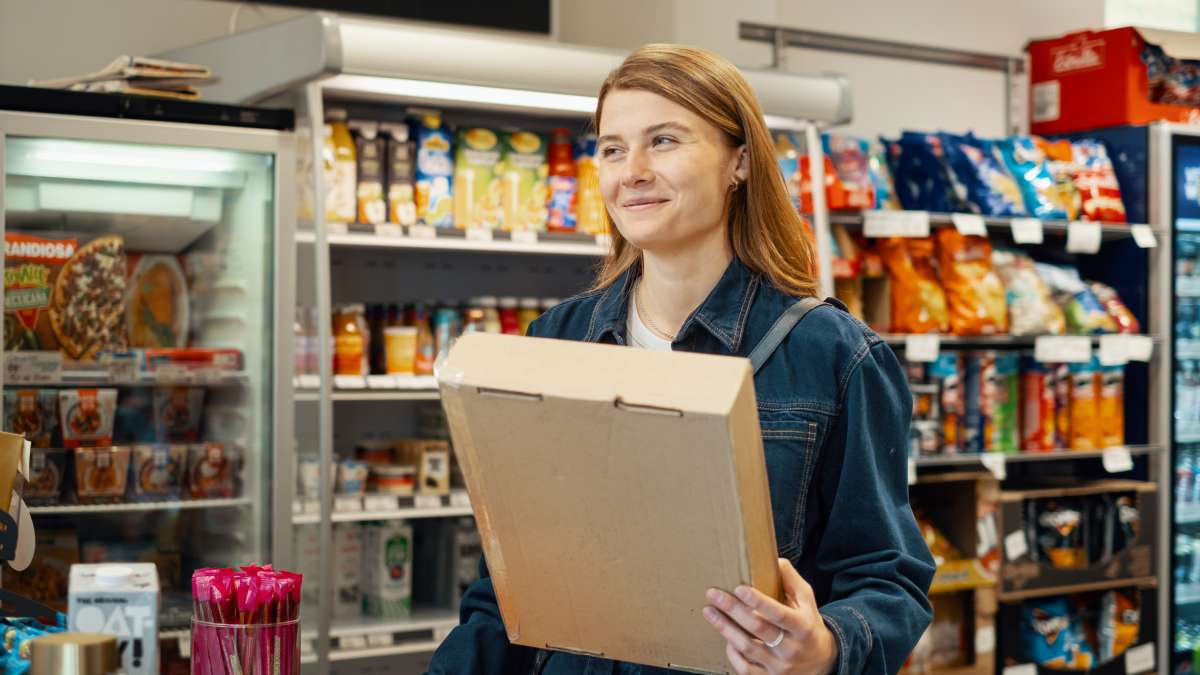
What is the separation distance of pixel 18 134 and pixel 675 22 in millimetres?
2280

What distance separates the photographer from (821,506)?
5.24ft

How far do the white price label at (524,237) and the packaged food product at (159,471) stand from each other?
1.06 metres

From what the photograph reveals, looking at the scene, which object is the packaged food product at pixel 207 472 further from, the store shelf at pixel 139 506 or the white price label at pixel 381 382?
the white price label at pixel 381 382

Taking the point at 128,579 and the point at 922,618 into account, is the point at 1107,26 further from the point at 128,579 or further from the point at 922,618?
the point at 128,579

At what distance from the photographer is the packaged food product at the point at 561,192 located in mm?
3965

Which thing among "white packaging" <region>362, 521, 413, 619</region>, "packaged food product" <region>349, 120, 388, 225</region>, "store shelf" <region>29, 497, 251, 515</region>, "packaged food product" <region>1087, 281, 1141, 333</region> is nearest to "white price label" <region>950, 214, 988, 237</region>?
"packaged food product" <region>1087, 281, 1141, 333</region>

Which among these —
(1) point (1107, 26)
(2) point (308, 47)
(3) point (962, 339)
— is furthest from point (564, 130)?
(1) point (1107, 26)

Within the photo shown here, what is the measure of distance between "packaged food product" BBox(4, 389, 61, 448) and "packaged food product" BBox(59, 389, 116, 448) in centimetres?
2

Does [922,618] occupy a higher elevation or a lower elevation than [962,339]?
lower

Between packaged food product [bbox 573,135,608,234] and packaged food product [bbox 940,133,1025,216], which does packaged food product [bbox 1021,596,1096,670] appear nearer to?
packaged food product [bbox 940,133,1025,216]

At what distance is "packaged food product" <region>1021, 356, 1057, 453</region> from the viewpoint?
4809mm

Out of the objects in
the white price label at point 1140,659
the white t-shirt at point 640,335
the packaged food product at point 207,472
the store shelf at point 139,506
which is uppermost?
the white t-shirt at point 640,335

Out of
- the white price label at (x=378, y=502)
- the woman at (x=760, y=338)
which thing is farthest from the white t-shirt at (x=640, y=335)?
the white price label at (x=378, y=502)

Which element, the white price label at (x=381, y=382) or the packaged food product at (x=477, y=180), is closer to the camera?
the white price label at (x=381, y=382)
